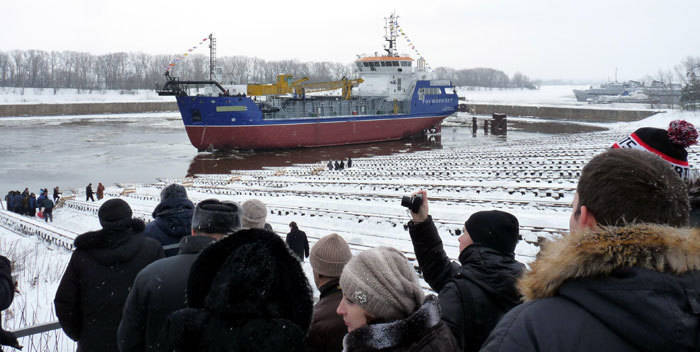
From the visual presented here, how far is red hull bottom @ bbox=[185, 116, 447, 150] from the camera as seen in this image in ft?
113

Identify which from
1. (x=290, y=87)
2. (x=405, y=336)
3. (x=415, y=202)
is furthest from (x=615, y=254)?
(x=290, y=87)

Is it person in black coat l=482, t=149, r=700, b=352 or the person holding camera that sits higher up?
person in black coat l=482, t=149, r=700, b=352

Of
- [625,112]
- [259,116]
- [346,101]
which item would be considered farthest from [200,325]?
[625,112]

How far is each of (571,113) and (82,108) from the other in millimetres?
72336

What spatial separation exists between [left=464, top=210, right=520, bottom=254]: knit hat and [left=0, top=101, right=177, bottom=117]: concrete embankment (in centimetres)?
8288

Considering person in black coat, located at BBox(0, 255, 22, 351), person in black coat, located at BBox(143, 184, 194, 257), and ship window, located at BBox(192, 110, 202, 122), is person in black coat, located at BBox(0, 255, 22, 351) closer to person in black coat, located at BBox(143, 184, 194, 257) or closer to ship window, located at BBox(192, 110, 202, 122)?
person in black coat, located at BBox(143, 184, 194, 257)

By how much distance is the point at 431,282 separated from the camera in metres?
3.15

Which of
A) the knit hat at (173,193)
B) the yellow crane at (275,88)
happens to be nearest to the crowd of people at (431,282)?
the knit hat at (173,193)

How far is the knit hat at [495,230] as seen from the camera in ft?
9.12

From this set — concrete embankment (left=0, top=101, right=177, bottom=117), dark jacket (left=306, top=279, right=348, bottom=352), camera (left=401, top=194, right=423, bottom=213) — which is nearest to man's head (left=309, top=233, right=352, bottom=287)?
dark jacket (left=306, top=279, right=348, bottom=352)

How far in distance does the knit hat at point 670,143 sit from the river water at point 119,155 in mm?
24482

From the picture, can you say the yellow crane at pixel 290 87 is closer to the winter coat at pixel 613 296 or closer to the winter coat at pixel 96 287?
the winter coat at pixel 96 287

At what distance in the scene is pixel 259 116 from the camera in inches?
1362

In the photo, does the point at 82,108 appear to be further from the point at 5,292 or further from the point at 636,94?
the point at 636,94
